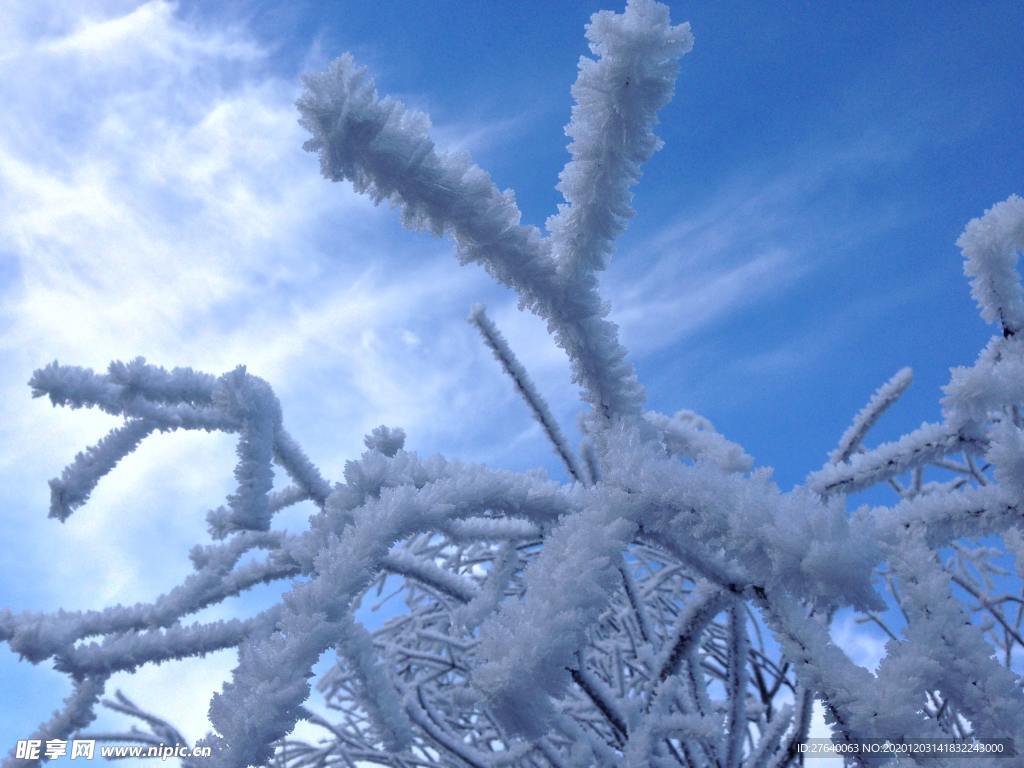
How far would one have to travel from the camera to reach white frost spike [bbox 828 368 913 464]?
1.56 m

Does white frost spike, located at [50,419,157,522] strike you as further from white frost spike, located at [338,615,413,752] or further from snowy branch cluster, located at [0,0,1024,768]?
white frost spike, located at [338,615,413,752]

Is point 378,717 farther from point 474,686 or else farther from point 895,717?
point 895,717

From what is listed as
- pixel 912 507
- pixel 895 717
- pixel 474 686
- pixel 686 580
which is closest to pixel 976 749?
pixel 895 717

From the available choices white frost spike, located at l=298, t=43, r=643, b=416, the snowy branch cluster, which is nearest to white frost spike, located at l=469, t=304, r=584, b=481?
the snowy branch cluster

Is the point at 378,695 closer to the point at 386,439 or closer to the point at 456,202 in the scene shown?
the point at 386,439

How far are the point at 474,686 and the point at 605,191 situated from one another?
488mm

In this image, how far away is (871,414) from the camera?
157cm

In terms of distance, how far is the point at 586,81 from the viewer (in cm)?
71

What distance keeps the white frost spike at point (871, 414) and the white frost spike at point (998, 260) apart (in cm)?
37

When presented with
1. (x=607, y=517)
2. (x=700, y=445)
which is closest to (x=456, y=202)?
(x=607, y=517)

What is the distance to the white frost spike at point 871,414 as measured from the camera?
1.56 m

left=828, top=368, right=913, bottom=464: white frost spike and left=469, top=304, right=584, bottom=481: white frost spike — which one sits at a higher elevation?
left=469, top=304, right=584, bottom=481: white frost spike

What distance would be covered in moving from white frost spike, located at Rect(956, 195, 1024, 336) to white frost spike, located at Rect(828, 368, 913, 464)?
0.37 m

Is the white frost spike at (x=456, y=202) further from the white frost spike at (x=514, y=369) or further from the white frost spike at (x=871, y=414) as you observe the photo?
the white frost spike at (x=871, y=414)
